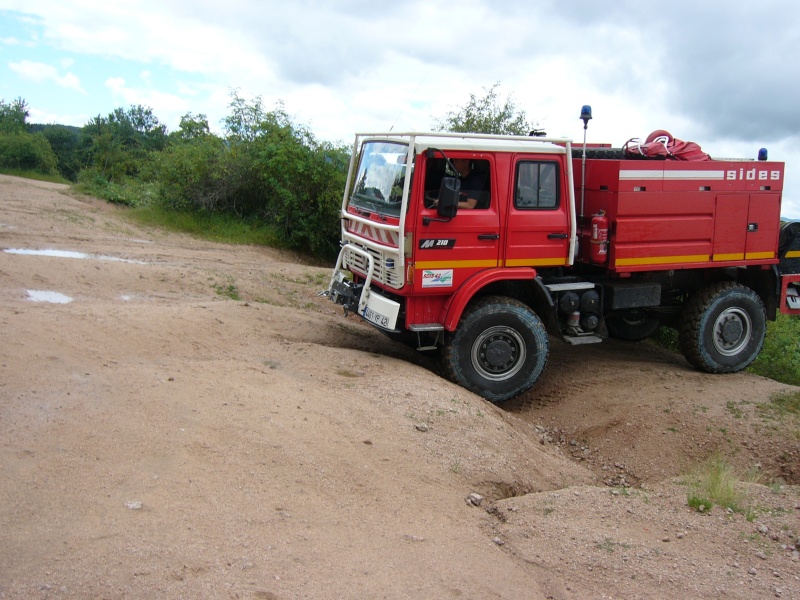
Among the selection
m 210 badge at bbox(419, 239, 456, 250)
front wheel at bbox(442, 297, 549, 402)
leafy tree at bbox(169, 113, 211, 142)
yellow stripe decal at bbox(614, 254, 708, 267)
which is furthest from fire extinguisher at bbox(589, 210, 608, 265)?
leafy tree at bbox(169, 113, 211, 142)

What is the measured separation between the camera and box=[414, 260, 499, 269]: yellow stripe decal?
286 inches

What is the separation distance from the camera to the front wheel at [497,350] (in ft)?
24.8

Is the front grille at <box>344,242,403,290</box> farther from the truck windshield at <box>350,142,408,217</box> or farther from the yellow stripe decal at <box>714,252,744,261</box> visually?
the yellow stripe decal at <box>714,252,744,261</box>

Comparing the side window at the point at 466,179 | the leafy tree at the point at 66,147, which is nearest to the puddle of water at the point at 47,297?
the side window at the point at 466,179

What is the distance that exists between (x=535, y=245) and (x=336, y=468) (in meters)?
3.60

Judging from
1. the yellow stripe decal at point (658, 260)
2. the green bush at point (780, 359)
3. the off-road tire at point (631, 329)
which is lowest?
the green bush at point (780, 359)

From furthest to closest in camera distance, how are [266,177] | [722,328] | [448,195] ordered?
[266,177], [722,328], [448,195]

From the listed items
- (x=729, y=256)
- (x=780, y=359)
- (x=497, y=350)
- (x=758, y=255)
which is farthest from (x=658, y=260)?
(x=780, y=359)

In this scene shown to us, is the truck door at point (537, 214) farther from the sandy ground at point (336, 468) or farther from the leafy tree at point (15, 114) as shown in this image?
the leafy tree at point (15, 114)

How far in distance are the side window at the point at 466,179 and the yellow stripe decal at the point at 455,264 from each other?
1.75 ft

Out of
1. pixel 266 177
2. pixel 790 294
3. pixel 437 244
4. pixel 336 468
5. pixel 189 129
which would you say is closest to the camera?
pixel 336 468

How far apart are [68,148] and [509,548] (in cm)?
5649

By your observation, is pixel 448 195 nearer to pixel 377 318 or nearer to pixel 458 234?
pixel 458 234

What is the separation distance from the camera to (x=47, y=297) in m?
8.45
